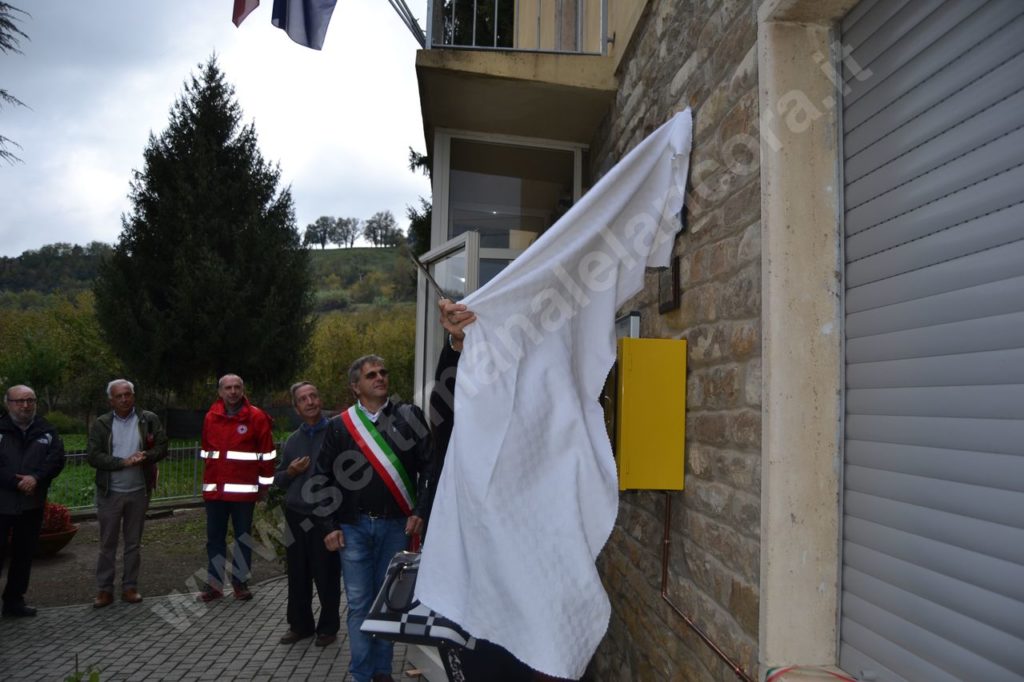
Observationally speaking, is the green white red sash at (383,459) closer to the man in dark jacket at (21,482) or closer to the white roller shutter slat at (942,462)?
the white roller shutter slat at (942,462)

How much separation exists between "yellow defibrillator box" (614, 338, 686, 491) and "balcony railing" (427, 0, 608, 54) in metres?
2.46

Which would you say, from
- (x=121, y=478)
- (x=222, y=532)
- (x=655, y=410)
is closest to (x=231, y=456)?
(x=222, y=532)

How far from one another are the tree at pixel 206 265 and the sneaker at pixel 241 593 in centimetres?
1271

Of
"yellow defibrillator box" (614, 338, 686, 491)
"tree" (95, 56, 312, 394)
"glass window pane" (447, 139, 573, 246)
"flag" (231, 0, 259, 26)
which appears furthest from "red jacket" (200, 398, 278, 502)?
"tree" (95, 56, 312, 394)

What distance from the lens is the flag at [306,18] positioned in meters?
4.72

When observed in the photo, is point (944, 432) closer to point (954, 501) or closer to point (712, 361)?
point (954, 501)

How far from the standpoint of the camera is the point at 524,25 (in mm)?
6082

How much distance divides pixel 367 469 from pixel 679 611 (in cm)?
218

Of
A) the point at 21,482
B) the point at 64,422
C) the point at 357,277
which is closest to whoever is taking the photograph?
the point at 21,482

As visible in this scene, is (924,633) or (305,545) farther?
(305,545)

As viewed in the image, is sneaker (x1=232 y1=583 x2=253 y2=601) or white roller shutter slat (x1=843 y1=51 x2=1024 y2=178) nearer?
white roller shutter slat (x1=843 y1=51 x2=1024 y2=178)

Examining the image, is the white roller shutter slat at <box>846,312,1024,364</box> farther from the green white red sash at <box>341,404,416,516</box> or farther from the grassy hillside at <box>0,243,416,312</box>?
the grassy hillside at <box>0,243,416,312</box>

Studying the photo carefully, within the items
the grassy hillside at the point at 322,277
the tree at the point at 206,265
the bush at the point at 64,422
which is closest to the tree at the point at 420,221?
the tree at the point at 206,265

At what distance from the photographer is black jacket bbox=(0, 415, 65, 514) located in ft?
19.1
